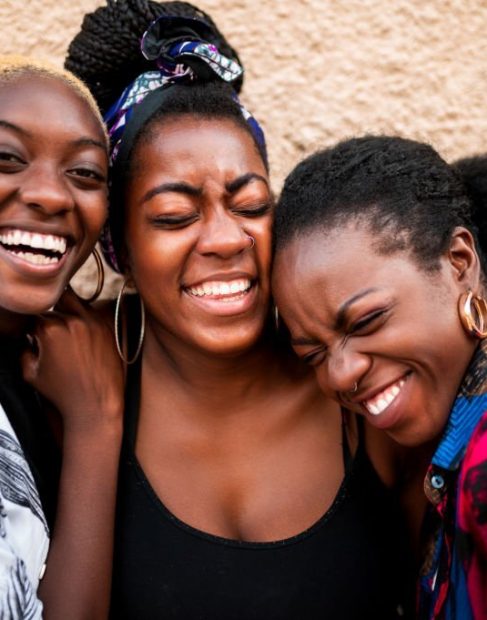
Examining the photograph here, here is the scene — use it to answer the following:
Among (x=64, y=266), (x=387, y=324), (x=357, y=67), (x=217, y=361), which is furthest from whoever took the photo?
(x=357, y=67)

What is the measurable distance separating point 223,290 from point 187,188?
273 mm

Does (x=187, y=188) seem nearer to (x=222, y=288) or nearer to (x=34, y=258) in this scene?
(x=222, y=288)

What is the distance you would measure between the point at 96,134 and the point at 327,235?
26.1 inches

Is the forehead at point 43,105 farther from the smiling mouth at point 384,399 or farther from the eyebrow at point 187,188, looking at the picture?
the smiling mouth at point 384,399

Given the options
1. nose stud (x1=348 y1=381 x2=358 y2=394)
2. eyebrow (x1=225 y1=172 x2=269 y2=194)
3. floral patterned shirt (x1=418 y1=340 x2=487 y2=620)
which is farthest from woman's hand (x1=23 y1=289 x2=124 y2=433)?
floral patterned shirt (x1=418 y1=340 x2=487 y2=620)

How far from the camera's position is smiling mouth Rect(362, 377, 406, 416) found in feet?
6.56

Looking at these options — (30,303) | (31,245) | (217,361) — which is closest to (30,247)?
(31,245)

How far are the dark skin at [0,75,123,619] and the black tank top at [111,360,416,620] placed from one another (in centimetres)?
12

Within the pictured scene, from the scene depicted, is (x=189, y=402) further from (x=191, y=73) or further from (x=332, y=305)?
(x=191, y=73)

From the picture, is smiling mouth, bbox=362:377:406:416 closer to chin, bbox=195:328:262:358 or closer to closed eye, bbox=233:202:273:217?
chin, bbox=195:328:262:358

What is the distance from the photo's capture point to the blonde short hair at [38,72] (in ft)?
7.11

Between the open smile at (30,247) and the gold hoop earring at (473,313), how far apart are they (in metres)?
0.96

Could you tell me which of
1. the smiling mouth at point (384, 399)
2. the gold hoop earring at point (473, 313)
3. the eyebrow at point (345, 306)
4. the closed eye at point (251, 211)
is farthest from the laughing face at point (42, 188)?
the gold hoop earring at point (473, 313)

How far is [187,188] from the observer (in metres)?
2.26
